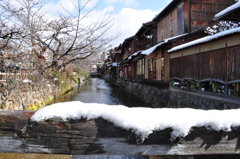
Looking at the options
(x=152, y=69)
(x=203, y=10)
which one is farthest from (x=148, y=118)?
(x=152, y=69)

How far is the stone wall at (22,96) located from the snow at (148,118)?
780 cm

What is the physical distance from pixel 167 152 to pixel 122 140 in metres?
0.38

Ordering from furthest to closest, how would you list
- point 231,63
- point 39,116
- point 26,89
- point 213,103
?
point 26,89
point 213,103
point 231,63
point 39,116

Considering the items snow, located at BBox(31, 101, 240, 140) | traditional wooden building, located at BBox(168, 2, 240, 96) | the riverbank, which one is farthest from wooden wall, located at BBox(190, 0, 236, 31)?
snow, located at BBox(31, 101, 240, 140)

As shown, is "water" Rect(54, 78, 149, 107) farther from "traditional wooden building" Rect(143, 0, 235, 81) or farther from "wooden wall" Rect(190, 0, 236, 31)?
"wooden wall" Rect(190, 0, 236, 31)

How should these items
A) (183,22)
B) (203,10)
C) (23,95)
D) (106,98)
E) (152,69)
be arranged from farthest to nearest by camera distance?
(152,69) → (106,98) → (203,10) → (183,22) → (23,95)

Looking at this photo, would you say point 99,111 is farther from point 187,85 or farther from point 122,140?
point 187,85

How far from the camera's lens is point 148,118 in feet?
4.69

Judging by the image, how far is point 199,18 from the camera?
45.3 feet

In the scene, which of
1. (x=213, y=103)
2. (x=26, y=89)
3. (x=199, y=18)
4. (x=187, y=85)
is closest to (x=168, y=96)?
(x=187, y=85)

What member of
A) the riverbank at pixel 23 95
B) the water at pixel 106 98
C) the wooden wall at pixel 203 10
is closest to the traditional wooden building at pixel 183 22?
the wooden wall at pixel 203 10

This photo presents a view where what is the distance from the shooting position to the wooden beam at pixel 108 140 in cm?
145

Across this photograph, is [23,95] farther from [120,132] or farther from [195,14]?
[195,14]

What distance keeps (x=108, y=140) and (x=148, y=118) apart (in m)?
0.37
